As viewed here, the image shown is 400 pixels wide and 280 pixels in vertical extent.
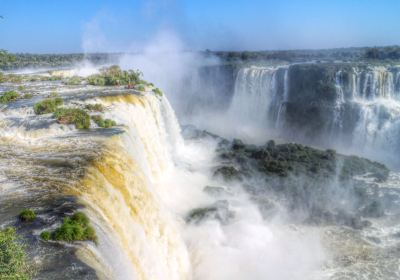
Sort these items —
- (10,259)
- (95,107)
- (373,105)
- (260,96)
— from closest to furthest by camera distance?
(10,259)
(95,107)
(373,105)
(260,96)

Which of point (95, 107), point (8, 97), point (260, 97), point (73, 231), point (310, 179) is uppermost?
point (8, 97)

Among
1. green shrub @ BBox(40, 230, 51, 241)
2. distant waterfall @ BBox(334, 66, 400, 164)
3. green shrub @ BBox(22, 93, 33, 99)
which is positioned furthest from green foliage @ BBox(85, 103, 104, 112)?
distant waterfall @ BBox(334, 66, 400, 164)

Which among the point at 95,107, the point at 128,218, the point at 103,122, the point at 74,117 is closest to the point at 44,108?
the point at 95,107

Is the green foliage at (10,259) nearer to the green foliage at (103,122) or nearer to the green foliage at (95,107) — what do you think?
the green foliage at (103,122)

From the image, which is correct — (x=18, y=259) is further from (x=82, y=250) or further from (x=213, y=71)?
(x=213, y=71)

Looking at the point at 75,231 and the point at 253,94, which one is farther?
the point at 253,94

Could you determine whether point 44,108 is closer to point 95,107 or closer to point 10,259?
point 95,107

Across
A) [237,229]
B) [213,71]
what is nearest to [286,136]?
[213,71]

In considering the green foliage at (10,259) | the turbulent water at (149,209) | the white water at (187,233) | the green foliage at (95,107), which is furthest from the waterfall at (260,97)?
the green foliage at (10,259)
